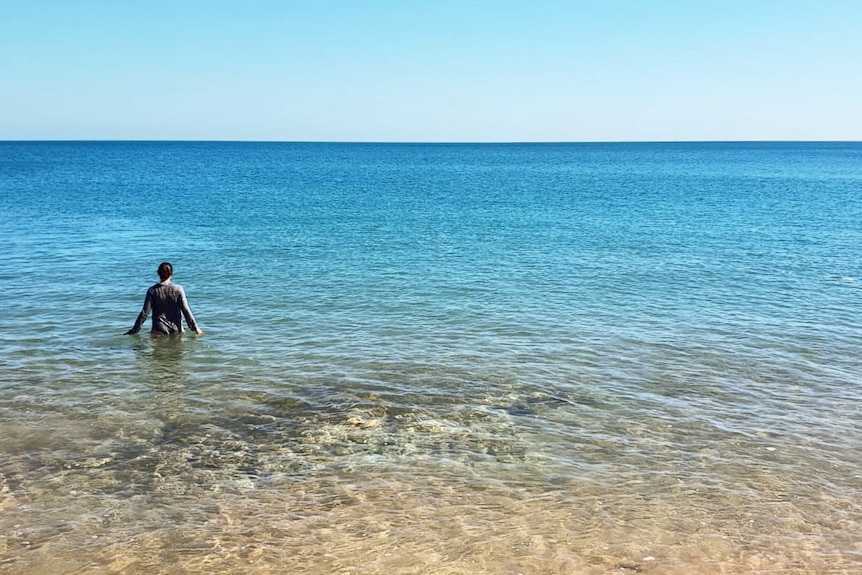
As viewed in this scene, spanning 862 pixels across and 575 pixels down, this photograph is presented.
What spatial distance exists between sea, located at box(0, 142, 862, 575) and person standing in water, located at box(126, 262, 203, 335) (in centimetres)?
31

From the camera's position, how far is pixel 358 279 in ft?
69.2

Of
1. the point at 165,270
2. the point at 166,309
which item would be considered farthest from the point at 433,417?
the point at 166,309

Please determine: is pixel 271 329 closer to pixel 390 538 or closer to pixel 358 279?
pixel 358 279

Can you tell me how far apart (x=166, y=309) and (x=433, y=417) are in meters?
6.33

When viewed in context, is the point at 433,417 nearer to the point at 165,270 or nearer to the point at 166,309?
the point at 165,270

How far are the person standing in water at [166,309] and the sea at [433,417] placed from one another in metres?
0.31

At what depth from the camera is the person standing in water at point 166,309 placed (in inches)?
533

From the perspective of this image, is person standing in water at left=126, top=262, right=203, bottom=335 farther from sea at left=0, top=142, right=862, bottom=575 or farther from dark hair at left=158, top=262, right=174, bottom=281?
sea at left=0, top=142, right=862, bottom=575

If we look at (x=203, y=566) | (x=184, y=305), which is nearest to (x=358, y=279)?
(x=184, y=305)

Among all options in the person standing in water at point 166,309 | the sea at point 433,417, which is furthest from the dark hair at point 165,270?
the sea at point 433,417

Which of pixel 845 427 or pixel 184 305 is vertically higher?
pixel 184 305

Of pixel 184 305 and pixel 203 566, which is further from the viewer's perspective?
pixel 184 305

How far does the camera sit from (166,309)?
45.1 ft

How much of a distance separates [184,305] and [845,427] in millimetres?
11238
